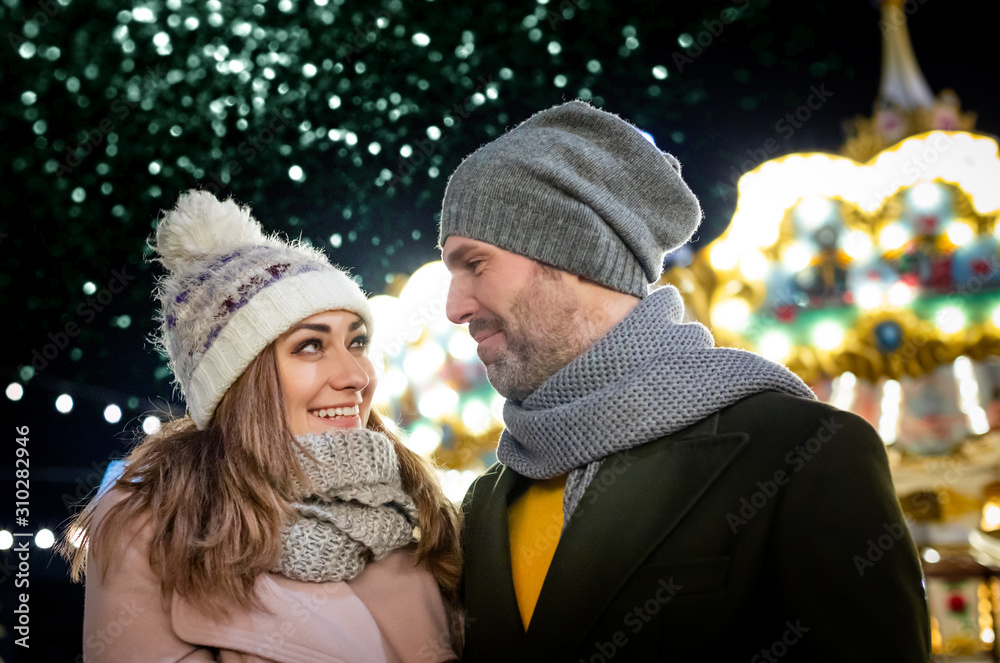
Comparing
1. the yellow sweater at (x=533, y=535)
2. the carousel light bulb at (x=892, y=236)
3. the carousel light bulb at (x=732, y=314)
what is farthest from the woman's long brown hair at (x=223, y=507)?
the carousel light bulb at (x=892, y=236)

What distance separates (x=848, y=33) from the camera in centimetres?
470

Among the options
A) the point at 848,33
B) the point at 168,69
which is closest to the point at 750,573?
the point at 168,69

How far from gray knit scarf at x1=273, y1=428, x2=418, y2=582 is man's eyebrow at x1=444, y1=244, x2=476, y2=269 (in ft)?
1.41

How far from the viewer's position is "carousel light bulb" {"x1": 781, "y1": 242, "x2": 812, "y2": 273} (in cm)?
414

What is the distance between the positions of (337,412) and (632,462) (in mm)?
725

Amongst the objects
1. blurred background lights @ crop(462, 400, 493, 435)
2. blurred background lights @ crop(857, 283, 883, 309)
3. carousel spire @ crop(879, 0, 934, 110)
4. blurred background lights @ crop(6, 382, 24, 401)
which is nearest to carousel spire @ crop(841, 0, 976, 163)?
carousel spire @ crop(879, 0, 934, 110)

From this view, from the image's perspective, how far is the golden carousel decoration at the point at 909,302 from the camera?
153 inches

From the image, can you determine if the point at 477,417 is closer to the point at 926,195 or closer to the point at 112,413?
the point at 112,413

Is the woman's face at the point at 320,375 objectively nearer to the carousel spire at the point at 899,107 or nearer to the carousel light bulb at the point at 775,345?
the carousel light bulb at the point at 775,345

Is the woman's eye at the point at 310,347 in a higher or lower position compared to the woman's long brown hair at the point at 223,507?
higher

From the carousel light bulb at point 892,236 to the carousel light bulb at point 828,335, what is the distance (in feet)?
1.50

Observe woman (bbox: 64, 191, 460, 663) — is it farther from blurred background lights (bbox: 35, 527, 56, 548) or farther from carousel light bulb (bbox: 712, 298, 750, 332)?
carousel light bulb (bbox: 712, 298, 750, 332)

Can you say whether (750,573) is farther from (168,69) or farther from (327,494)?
(168,69)

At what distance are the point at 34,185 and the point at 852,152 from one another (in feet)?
13.0
